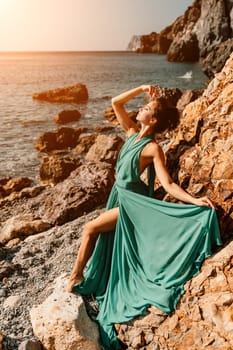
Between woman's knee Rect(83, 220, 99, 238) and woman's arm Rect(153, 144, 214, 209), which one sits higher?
woman's arm Rect(153, 144, 214, 209)

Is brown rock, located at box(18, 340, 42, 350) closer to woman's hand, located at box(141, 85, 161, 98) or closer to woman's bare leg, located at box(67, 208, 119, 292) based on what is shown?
woman's bare leg, located at box(67, 208, 119, 292)

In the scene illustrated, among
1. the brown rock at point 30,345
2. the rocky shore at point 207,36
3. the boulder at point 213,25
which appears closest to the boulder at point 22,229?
the brown rock at point 30,345

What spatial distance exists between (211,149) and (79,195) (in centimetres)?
640

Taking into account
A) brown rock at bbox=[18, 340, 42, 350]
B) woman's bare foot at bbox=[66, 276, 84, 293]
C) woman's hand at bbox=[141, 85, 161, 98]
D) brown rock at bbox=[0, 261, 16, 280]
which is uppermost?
woman's hand at bbox=[141, 85, 161, 98]

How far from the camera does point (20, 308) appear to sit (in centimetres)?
674

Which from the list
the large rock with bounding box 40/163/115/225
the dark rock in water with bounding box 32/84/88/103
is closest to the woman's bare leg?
the large rock with bounding box 40/163/115/225

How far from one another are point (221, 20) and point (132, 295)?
80131 mm

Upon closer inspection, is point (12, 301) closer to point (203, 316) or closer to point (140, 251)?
point (140, 251)

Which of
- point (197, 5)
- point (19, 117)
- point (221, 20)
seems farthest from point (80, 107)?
point (197, 5)

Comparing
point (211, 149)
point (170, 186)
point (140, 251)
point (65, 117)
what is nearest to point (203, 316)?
point (140, 251)

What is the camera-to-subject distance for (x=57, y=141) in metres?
24.8

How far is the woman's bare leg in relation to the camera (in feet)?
19.7

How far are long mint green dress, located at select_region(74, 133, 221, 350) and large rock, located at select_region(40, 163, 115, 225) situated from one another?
4.87 metres

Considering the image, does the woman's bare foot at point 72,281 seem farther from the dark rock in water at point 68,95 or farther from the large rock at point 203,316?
the dark rock in water at point 68,95
